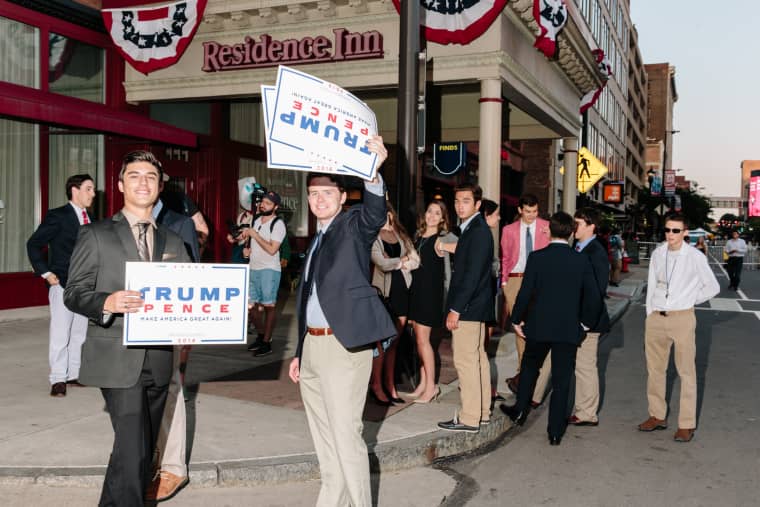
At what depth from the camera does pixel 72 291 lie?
333 centimetres

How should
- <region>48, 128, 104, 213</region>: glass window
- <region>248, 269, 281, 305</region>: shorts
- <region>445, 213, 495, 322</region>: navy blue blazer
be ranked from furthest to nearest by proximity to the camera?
<region>48, 128, 104, 213</region>: glass window < <region>248, 269, 281, 305</region>: shorts < <region>445, 213, 495, 322</region>: navy blue blazer

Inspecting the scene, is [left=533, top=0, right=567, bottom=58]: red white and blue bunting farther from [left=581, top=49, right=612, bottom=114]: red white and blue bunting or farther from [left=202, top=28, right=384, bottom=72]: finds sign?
[left=581, top=49, right=612, bottom=114]: red white and blue bunting

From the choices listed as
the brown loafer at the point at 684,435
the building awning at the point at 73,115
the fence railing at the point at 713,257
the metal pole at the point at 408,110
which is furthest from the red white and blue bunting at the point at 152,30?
the fence railing at the point at 713,257

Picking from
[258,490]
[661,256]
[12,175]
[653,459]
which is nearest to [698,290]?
[661,256]

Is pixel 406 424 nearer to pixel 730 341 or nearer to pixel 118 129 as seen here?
pixel 118 129

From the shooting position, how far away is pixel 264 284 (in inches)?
330

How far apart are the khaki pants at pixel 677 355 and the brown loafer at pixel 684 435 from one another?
0.09ft

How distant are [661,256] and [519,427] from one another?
1950mm

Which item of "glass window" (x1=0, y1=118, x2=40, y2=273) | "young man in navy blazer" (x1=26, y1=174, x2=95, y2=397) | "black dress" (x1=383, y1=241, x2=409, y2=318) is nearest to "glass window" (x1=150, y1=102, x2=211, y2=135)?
"glass window" (x1=0, y1=118, x2=40, y2=273)

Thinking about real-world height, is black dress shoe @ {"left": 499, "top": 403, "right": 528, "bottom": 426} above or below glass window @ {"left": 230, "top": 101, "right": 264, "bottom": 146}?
below

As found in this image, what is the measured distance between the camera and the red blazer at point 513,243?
7684mm

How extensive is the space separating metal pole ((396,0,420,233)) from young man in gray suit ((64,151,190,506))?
392 centimetres

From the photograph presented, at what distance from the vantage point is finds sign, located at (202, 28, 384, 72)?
11609 millimetres

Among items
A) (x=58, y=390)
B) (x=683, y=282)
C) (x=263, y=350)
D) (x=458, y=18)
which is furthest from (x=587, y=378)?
(x=458, y=18)
